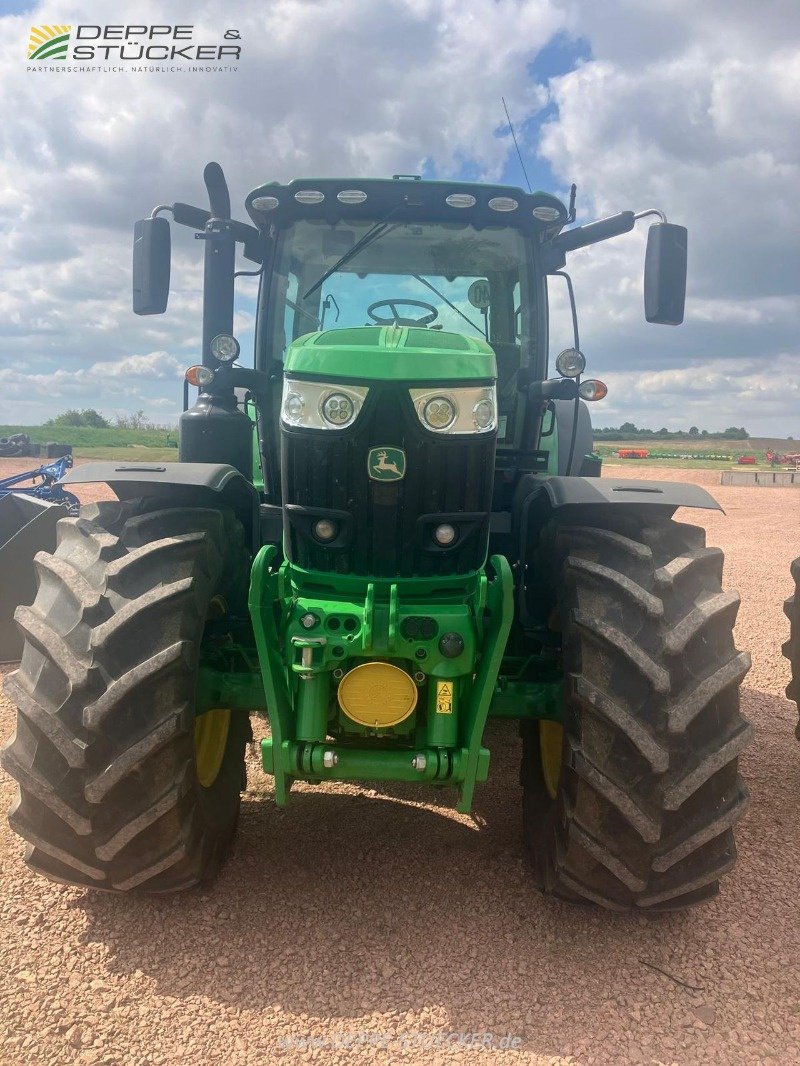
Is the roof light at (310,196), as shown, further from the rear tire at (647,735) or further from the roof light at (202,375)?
the rear tire at (647,735)

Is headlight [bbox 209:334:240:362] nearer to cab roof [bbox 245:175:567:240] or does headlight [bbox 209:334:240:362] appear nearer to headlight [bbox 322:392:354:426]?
cab roof [bbox 245:175:567:240]

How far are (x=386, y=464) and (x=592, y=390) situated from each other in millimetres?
1484

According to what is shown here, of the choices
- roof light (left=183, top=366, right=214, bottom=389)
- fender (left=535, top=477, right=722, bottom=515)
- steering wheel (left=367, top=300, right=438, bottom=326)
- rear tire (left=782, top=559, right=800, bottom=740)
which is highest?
steering wheel (left=367, top=300, right=438, bottom=326)

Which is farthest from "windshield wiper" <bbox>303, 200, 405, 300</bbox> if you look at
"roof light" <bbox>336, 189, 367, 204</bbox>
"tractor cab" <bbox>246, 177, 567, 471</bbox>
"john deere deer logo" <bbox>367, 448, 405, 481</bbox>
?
"john deere deer logo" <bbox>367, 448, 405, 481</bbox>

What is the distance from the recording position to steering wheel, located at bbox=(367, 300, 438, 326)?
3.95m

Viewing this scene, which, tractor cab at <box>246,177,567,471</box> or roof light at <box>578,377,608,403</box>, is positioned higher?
tractor cab at <box>246,177,567,471</box>

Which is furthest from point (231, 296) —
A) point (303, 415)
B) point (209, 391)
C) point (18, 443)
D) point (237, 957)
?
point (18, 443)

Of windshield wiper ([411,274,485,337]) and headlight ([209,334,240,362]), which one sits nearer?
headlight ([209,334,240,362])

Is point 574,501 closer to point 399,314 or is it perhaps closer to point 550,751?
point 550,751

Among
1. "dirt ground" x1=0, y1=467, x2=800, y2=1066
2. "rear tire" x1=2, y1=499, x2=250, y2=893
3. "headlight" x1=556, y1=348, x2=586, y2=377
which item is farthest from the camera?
"headlight" x1=556, y1=348, x2=586, y2=377

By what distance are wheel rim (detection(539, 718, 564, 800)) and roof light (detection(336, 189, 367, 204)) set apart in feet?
8.08

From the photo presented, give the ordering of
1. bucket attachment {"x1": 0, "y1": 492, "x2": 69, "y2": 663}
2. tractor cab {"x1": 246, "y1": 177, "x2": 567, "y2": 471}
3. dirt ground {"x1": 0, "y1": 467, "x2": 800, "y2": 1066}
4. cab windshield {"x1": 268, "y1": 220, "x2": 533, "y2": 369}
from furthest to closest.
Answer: bucket attachment {"x1": 0, "y1": 492, "x2": 69, "y2": 663}
cab windshield {"x1": 268, "y1": 220, "x2": 533, "y2": 369}
tractor cab {"x1": 246, "y1": 177, "x2": 567, "y2": 471}
dirt ground {"x1": 0, "y1": 467, "x2": 800, "y2": 1066}

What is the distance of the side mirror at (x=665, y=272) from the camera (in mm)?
3658

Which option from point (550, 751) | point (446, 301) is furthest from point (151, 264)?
point (550, 751)
